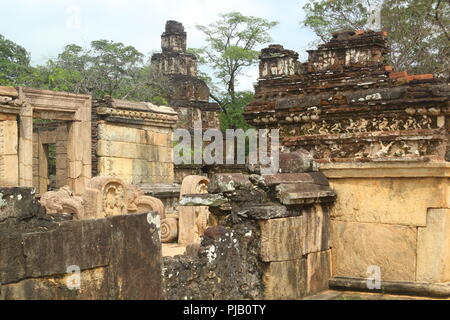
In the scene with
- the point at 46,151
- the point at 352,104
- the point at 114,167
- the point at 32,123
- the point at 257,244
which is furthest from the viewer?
the point at 46,151

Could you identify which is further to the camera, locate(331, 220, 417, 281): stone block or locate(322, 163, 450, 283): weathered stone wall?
locate(331, 220, 417, 281): stone block

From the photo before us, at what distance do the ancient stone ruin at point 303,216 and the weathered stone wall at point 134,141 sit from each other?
242 inches

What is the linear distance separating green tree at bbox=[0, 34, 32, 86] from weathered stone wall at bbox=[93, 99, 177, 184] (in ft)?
30.4

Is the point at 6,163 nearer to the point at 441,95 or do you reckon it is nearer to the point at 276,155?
the point at 276,155

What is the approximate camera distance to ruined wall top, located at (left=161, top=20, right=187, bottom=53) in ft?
92.8

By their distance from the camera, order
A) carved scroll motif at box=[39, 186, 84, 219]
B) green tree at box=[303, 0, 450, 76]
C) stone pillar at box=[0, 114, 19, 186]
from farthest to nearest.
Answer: green tree at box=[303, 0, 450, 76] < stone pillar at box=[0, 114, 19, 186] < carved scroll motif at box=[39, 186, 84, 219]

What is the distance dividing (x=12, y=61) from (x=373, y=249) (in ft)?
83.5

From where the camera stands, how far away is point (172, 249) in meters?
9.05

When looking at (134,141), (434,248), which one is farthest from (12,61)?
(434,248)

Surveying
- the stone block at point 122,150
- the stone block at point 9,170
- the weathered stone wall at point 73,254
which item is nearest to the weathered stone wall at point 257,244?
the weathered stone wall at point 73,254

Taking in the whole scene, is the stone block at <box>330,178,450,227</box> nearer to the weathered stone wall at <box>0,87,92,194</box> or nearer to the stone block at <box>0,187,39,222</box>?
the stone block at <box>0,187,39,222</box>

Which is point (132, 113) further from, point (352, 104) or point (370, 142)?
point (370, 142)

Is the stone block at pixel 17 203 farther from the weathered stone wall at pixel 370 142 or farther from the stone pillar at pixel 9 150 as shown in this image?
the stone pillar at pixel 9 150

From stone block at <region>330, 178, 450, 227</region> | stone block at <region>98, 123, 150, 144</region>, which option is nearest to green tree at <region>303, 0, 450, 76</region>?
stone block at <region>98, 123, 150, 144</region>
